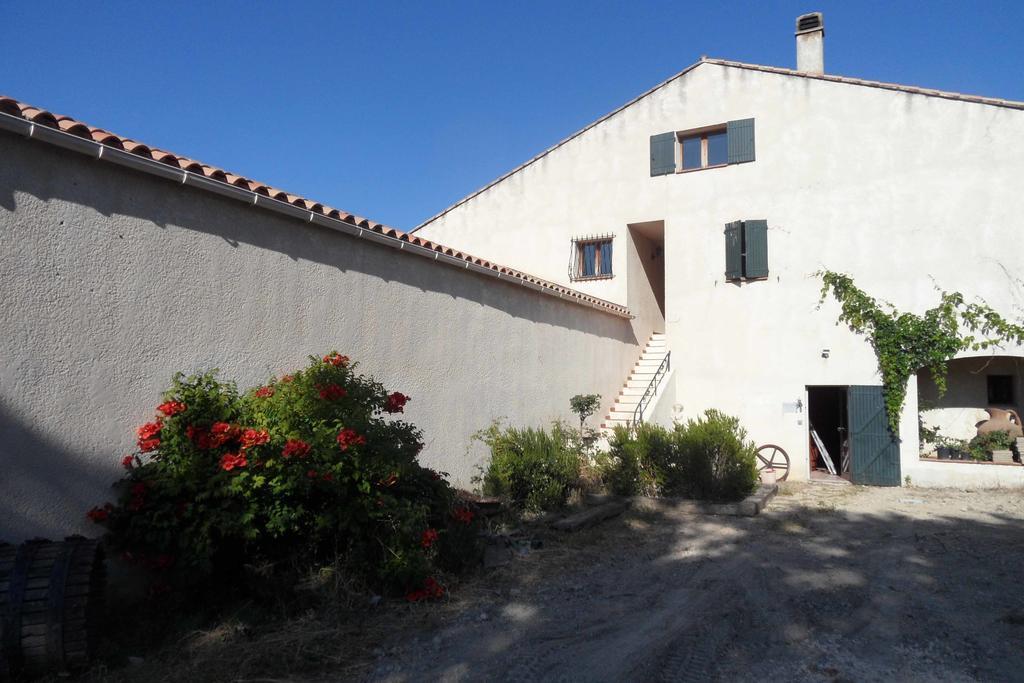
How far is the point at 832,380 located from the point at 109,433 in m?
12.5

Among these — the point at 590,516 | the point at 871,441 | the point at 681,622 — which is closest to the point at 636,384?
the point at 871,441

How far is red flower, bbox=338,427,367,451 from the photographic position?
529 cm

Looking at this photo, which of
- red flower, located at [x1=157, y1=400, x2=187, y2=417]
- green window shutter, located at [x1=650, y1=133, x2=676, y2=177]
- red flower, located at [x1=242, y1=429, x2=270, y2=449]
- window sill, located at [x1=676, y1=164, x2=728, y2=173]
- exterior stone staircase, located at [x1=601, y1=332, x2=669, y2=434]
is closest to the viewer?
red flower, located at [x1=242, y1=429, x2=270, y2=449]

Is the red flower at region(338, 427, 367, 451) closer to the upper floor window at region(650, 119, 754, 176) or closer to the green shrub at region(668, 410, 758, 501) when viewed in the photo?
the green shrub at region(668, 410, 758, 501)

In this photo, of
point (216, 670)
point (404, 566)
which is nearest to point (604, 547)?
point (404, 566)

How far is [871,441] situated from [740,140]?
21.9 ft

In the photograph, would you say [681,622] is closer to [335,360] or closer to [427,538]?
[427,538]

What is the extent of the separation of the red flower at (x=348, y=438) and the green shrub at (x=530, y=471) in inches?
158

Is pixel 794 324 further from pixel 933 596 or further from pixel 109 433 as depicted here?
pixel 109 433

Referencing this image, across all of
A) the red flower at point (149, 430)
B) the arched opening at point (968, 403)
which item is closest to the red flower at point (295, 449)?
the red flower at point (149, 430)

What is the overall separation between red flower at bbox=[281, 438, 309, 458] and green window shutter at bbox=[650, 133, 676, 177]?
12080mm

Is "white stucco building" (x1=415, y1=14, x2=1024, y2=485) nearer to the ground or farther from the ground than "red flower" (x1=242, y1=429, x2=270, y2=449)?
farther from the ground

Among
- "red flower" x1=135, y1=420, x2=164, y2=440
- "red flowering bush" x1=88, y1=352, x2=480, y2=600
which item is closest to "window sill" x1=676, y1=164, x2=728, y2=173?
"red flowering bush" x1=88, y1=352, x2=480, y2=600

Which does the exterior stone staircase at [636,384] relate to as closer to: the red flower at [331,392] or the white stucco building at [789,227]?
the white stucco building at [789,227]
